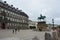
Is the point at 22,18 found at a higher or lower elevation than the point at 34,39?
higher

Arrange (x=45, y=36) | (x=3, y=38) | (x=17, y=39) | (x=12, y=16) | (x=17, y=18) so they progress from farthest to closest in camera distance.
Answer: (x=17, y=18)
(x=12, y=16)
(x=45, y=36)
(x=17, y=39)
(x=3, y=38)

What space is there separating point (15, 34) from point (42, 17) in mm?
26438

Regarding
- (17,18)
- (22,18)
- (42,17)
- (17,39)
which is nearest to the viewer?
(17,39)

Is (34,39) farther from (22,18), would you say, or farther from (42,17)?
(22,18)

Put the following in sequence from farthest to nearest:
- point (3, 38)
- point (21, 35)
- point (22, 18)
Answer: point (22, 18)
point (21, 35)
point (3, 38)

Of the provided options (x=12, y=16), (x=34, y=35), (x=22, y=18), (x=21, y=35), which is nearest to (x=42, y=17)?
(x=12, y=16)

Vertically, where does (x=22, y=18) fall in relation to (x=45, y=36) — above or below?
above

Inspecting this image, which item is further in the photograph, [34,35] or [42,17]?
[42,17]

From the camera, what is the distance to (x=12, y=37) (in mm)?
9633

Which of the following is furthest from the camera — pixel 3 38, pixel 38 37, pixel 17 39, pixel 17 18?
pixel 17 18

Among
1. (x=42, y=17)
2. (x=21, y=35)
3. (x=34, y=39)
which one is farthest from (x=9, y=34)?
(x=42, y=17)

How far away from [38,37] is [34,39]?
3.18ft

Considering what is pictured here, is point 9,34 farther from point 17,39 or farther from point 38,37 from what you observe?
point 38,37

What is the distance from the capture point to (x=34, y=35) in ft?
45.6
